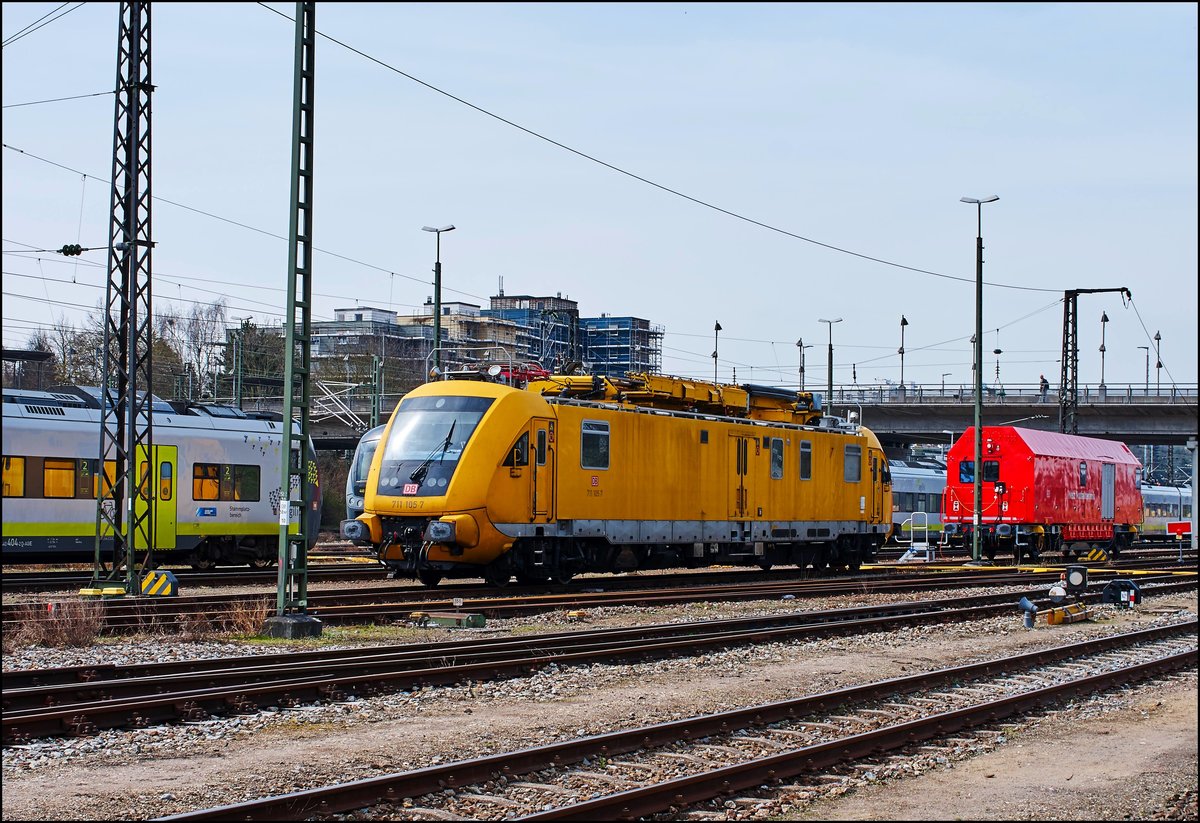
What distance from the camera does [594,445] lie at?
2480 cm

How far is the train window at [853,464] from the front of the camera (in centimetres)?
3266

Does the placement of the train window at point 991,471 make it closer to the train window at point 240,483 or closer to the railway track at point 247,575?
the railway track at point 247,575

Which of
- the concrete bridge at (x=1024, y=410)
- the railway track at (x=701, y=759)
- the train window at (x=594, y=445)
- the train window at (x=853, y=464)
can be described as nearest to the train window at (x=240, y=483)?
the train window at (x=594, y=445)

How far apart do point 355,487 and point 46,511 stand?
887 cm

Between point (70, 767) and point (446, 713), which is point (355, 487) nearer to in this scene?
point (446, 713)

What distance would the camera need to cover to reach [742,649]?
55.0ft

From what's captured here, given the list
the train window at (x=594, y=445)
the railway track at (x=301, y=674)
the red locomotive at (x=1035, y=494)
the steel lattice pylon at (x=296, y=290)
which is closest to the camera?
the railway track at (x=301, y=674)

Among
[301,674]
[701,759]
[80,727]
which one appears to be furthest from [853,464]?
[80,727]

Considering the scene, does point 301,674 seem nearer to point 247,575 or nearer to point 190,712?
point 190,712

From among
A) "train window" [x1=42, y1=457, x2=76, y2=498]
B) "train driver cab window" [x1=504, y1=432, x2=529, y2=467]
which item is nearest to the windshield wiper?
"train driver cab window" [x1=504, y1=432, x2=529, y2=467]

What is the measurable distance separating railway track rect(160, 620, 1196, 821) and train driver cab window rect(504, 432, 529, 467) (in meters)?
10.1

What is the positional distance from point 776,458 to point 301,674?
18.2 metres

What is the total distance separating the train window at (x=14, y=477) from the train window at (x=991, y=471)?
26838mm

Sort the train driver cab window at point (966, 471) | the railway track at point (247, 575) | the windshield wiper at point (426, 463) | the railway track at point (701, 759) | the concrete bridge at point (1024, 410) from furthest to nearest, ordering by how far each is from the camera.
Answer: the concrete bridge at point (1024, 410) → the train driver cab window at point (966, 471) → the railway track at point (247, 575) → the windshield wiper at point (426, 463) → the railway track at point (701, 759)
